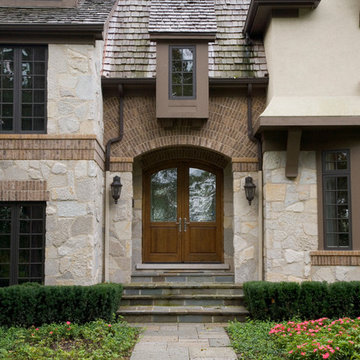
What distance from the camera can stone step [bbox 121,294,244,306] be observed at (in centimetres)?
880

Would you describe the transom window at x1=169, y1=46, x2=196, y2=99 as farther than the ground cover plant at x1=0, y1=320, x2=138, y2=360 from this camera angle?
Yes

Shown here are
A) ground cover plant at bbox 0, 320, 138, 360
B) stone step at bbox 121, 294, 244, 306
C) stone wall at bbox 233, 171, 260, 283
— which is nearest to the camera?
ground cover plant at bbox 0, 320, 138, 360

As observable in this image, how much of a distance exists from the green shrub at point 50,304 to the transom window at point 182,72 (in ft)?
13.2

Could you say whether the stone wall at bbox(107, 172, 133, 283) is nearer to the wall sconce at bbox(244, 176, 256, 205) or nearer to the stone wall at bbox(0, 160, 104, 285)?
the stone wall at bbox(0, 160, 104, 285)

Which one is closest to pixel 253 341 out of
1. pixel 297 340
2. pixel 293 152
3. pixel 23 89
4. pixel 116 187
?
pixel 297 340

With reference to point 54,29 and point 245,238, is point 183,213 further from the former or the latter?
point 54,29

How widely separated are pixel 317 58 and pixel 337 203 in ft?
8.76

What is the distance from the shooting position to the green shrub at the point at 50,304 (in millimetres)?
7453

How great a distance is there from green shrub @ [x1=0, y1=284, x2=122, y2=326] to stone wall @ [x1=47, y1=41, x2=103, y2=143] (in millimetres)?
2684

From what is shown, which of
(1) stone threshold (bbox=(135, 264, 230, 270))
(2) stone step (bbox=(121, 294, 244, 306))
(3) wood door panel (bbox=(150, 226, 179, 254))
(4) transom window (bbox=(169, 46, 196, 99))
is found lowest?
(2) stone step (bbox=(121, 294, 244, 306))

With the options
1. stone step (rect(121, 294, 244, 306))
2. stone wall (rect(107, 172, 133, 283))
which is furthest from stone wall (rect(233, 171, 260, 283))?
stone wall (rect(107, 172, 133, 283))

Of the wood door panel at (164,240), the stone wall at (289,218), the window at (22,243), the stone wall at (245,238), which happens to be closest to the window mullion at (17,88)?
the window at (22,243)

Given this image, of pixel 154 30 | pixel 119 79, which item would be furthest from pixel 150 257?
pixel 154 30

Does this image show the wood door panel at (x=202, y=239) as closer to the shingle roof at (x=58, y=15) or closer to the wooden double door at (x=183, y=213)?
the wooden double door at (x=183, y=213)
